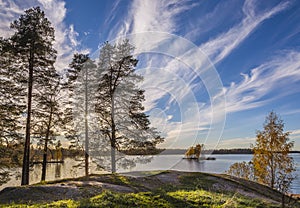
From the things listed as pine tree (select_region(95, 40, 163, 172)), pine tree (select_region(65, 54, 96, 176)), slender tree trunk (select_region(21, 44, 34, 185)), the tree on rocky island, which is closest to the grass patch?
the tree on rocky island

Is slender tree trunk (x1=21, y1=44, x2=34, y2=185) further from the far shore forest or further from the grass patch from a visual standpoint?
the grass patch

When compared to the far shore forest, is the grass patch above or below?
below

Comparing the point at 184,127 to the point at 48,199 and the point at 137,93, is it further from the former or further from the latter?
the point at 137,93

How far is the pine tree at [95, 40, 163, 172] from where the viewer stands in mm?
21844

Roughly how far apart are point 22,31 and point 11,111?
6.34 metres

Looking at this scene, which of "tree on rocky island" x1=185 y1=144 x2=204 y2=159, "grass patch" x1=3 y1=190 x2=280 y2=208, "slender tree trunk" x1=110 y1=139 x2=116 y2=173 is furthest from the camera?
"slender tree trunk" x1=110 y1=139 x2=116 y2=173

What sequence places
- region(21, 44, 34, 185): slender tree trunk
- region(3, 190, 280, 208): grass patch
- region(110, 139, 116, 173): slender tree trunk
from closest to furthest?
1. region(3, 190, 280, 208): grass patch
2. region(21, 44, 34, 185): slender tree trunk
3. region(110, 139, 116, 173): slender tree trunk

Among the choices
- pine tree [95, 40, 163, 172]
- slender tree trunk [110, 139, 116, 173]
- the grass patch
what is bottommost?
the grass patch

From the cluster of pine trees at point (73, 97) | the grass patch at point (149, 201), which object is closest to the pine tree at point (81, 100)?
the cluster of pine trees at point (73, 97)

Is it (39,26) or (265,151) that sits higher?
(39,26)

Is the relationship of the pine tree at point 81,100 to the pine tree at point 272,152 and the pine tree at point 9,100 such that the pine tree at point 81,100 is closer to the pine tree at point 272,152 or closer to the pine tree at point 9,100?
the pine tree at point 9,100

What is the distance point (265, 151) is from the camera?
26281 millimetres

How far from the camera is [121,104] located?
2242 cm

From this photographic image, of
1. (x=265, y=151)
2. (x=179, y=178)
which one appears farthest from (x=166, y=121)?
(x=265, y=151)
